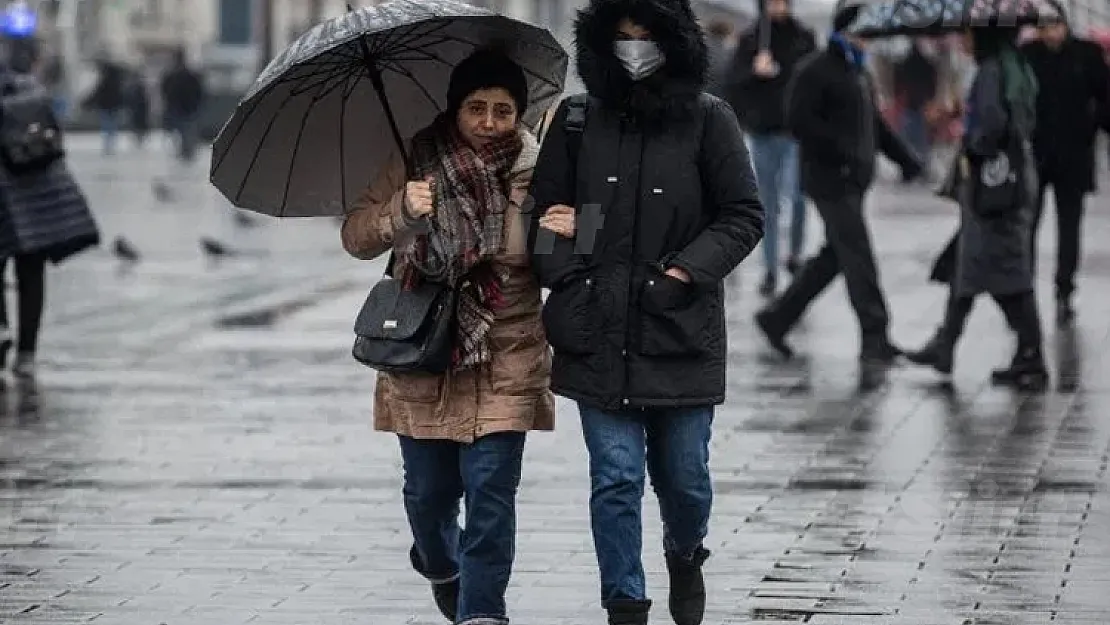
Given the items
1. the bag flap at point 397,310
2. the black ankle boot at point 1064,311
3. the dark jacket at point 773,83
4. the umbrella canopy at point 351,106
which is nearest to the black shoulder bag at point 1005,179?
the black ankle boot at point 1064,311

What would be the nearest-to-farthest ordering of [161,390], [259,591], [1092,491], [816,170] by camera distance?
[259,591] → [1092,491] → [161,390] → [816,170]

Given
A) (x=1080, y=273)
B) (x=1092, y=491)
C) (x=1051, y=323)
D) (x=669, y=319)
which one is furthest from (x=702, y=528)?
(x=1080, y=273)

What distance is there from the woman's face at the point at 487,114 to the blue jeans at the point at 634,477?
72 centimetres

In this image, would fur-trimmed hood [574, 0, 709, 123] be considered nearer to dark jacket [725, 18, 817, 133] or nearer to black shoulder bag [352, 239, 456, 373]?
black shoulder bag [352, 239, 456, 373]

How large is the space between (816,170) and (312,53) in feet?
24.7

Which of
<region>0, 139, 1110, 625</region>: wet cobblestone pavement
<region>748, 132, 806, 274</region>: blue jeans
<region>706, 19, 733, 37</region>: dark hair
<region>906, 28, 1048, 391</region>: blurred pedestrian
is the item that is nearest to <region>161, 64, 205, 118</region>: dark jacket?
<region>706, 19, 733, 37</region>: dark hair

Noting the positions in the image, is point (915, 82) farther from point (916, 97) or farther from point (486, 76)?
point (486, 76)

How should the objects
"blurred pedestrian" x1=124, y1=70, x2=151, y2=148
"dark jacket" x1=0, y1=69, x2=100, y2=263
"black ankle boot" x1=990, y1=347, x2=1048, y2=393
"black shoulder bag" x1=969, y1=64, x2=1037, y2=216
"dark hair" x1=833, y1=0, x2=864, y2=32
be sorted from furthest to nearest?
"blurred pedestrian" x1=124, y1=70, x2=151, y2=148, "dark hair" x1=833, y1=0, x2=864, y2=32, "dark jacket" x1=0, y1=69, x2=100, y2=263, "black ankle boot" x1=990, y1=347, x2=1048, y2=393, "black shoulder bag" x1=969, y1=64, x2=1037, y2=216

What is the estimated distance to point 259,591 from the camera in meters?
7.95

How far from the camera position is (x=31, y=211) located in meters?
13.8

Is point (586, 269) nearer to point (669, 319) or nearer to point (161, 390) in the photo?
point (669, 319)

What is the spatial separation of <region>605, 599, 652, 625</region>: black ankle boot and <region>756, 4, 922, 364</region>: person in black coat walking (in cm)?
696

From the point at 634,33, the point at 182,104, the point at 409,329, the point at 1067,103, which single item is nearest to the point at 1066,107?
the point at 1067,103

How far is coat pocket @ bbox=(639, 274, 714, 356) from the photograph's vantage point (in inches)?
271
